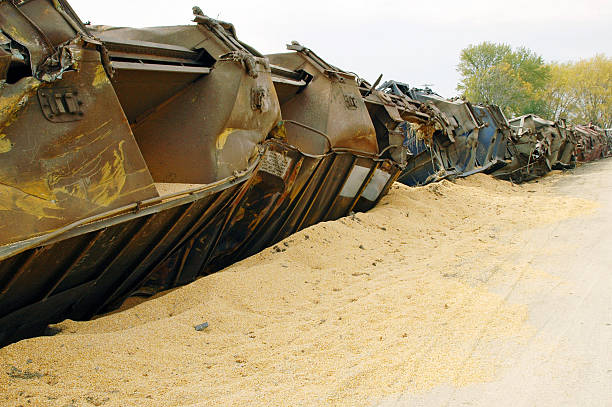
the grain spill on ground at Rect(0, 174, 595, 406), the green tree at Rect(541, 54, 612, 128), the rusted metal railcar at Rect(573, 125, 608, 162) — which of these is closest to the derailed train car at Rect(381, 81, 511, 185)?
the grain spill on ground at Rect(0, 174, 595, 406)

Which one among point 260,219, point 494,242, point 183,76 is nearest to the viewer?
point 183,76

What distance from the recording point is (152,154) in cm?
452

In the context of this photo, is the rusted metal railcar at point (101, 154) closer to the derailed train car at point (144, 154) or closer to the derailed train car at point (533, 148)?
A: the derailed train car at point (144, 154)

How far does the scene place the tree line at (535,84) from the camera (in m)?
42.9

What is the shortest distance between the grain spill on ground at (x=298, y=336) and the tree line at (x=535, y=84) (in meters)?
40.2

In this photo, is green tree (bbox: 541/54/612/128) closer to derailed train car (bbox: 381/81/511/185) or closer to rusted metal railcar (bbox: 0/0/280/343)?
derailed train car (bbox: 381/81/511/185)

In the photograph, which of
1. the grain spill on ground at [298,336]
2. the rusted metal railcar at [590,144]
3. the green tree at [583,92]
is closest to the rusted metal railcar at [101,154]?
the grain spill on ground at [298,336]

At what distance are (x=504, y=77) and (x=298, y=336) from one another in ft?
146

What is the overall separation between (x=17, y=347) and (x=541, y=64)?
165 feet

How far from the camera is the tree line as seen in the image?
141 ft

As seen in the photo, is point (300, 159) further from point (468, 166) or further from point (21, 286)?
point (468, 166)

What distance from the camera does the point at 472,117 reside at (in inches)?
524

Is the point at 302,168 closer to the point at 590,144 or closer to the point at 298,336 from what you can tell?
the point at 298,336

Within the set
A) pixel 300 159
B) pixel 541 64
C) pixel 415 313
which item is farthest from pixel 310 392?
pixel 541 64
